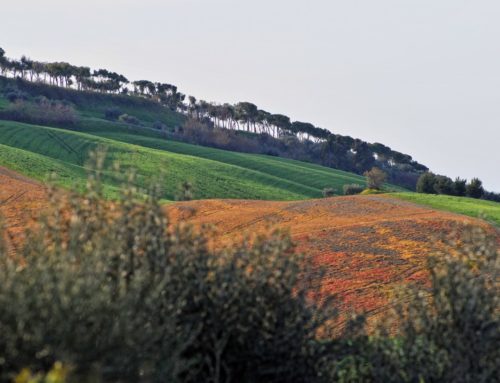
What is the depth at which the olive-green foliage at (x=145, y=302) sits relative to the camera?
10859 mm

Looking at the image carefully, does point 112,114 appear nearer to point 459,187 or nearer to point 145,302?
point 459,187

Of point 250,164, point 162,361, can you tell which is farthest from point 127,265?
point 250,164

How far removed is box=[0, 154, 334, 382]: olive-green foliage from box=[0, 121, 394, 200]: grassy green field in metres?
61.9

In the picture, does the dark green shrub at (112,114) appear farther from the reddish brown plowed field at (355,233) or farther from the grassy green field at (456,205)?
the reddish brown plowed field at (355,233)

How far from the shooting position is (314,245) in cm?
4316

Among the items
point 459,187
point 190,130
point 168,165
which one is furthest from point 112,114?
point 459,187

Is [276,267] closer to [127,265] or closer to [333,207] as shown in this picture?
[127,265]

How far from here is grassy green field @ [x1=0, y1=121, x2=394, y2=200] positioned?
287 ft

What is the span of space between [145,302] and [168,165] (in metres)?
92.2

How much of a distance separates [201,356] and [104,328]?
395cm

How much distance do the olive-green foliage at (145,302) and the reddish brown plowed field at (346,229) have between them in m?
9.53

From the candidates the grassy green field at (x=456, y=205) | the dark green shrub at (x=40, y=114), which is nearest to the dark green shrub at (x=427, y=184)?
the grassy green field at (x=456, y=205)

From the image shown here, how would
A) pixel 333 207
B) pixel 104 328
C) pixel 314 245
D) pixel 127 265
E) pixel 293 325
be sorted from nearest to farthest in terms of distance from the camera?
pixel 104 328 < pixel 127 265 < pixel 293 325 < pixel 314 245 < pixel 333 207

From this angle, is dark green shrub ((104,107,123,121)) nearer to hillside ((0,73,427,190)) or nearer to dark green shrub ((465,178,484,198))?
hillside ((0,73,427,190))
